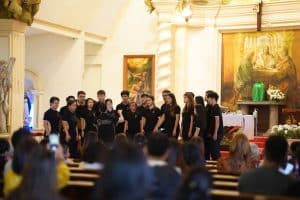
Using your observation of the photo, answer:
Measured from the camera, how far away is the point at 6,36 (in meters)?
13.6

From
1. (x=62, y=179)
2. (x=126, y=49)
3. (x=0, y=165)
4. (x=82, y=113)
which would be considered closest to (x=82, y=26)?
(x=126, y=49)

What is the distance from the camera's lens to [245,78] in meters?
17.5

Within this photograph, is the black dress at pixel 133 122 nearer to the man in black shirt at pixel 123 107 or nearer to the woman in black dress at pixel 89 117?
the man in black shirt at pixel 123 107

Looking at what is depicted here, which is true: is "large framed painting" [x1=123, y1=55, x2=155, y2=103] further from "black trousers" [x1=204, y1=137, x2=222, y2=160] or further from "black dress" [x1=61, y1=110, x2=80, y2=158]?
"black trousers" [x1=204, y1=137, x2=222, y2=160]

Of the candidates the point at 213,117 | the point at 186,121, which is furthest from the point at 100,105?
the point at 213,117

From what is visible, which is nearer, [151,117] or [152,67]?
[151,117]

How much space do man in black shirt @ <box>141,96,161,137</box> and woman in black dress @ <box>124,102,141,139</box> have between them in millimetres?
200

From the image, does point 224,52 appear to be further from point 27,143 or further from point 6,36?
point 27,143

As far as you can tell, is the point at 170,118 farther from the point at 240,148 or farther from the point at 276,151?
the point at 276,151

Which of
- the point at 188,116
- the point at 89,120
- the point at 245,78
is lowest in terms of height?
the point at 89,120

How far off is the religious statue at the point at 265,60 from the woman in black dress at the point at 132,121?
7.03 m

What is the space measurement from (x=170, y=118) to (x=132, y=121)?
965 mm

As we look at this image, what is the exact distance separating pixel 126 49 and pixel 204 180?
15.7m

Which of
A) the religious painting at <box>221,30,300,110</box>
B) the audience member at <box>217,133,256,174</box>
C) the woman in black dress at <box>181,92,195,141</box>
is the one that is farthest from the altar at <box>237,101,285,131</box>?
the audience member at <box>217,133,256,174</box>
